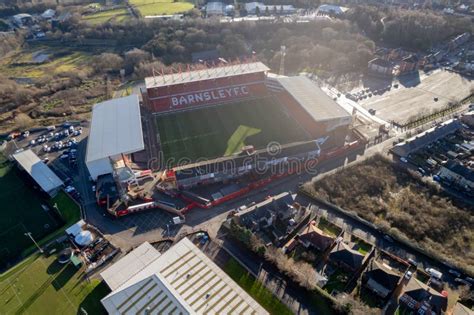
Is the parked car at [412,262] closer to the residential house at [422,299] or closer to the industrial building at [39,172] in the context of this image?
the residential house at [422,299]

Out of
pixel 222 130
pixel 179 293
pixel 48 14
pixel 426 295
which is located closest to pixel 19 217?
pixel 179 293

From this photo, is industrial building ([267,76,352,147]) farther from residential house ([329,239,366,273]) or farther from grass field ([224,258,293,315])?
grass field ([224,258,293,315])

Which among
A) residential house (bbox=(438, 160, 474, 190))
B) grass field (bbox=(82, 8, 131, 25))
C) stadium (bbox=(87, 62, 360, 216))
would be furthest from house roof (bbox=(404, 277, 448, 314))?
grass field (bbox=(82, 8, 131, 25))

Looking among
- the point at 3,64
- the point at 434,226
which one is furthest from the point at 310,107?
the point at 3,64

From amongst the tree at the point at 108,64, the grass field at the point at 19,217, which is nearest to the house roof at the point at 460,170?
the grass field at the point at 19,217

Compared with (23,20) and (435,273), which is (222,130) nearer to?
(435,273)
